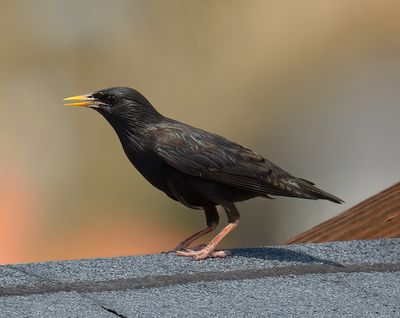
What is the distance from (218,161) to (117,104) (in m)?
0.65

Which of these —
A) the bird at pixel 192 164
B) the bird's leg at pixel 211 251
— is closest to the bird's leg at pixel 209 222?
the bird at pixel 192 164

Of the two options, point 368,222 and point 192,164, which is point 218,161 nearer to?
point 192,164

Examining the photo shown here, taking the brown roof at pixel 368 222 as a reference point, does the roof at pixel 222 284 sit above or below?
below

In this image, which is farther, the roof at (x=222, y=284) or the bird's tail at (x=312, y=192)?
the bird's tail at (x=312, y=192)

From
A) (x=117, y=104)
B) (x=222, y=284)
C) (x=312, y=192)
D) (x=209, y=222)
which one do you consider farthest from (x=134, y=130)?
(x=222, y=284)

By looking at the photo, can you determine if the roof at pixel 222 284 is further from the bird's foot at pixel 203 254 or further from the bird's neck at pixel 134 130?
the bird's neck at pixel 134 130

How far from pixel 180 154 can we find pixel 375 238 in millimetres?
1102

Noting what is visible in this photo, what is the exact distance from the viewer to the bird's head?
596 cm

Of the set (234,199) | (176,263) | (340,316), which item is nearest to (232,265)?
(176,263)

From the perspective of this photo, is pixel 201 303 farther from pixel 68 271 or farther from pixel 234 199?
pixel 234 199

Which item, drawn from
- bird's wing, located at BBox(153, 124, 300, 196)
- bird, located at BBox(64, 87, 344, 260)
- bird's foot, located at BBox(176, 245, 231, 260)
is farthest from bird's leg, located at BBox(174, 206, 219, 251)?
→ bird's foot, located at BBox(176, 245, 231, 260)

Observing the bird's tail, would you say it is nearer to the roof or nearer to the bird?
the bird

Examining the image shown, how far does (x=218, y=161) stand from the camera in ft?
19.1

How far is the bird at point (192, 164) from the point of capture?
5.77m
